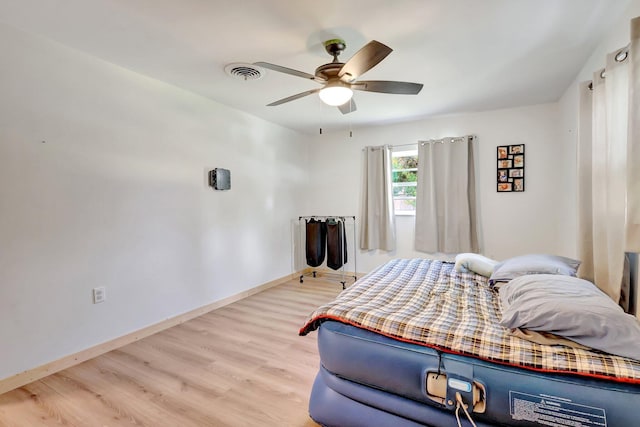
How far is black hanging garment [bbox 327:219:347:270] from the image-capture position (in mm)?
4449

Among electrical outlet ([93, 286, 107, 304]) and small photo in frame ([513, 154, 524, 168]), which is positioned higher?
small photo in frame ([513, 154, 524, 168])

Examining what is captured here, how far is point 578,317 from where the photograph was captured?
4.01 feet

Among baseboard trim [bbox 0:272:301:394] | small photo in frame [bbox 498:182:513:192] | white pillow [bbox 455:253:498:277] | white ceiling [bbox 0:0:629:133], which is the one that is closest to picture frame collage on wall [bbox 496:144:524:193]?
small photo in frame [bbox 498:182:513:192]

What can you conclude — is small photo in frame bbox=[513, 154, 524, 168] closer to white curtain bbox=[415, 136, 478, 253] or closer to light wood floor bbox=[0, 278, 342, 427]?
white curtain bbox=[415, 136, 478, 253]

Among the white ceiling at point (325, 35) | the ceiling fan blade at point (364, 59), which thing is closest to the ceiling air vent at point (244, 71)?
the white ceiling at point (325, 35)

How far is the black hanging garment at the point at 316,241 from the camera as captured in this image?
178 inches

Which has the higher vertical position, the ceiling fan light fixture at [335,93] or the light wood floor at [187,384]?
the ceiling fan light fixture at [335,93]

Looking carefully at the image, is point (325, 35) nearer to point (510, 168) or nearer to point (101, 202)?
point (101, 202)

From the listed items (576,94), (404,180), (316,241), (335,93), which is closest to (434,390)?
(335,93)

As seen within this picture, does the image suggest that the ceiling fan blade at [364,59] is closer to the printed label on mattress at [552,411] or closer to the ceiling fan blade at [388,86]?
the ceiling fan blade at [388,86]

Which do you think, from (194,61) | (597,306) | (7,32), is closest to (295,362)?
(597,306)

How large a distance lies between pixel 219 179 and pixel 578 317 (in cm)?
323

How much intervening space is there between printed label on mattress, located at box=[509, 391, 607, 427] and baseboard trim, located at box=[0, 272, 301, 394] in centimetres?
284

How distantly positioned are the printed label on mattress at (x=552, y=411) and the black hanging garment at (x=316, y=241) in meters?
3.49
